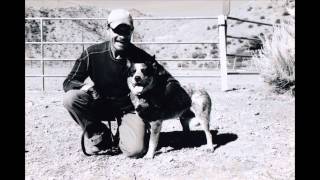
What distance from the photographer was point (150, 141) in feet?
15.6

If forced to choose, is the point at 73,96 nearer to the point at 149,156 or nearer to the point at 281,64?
the point at 149,156

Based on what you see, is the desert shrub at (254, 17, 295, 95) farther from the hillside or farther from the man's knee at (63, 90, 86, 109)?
the hillside

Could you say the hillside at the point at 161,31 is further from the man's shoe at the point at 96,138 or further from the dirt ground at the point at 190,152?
the man's shoe at the point at 96,138

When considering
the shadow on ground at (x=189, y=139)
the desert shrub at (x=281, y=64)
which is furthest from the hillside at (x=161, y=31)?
Result: the shadow on ground at (x=189, y=139)

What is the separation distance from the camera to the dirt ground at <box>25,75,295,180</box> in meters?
4.45

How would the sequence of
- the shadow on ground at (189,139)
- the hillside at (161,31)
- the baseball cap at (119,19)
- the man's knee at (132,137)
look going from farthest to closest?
the hillside at (161,31), the shadow on ground at (189,139), the man's knee at (132,137), the baseball cap at (119,19)

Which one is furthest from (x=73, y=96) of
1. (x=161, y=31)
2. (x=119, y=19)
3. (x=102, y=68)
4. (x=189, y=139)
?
(x=161, y=31)

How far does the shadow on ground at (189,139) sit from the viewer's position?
520 cm

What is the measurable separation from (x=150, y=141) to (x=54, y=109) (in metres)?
2.81

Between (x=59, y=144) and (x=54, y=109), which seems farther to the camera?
(x=54, y=109)

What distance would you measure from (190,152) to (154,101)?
650 mm

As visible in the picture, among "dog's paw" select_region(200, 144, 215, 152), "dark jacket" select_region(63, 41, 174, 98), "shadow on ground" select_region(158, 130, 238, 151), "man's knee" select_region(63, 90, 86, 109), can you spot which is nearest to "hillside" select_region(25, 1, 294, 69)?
"shadow on ground" select_region(158, 130, 238, 151)
